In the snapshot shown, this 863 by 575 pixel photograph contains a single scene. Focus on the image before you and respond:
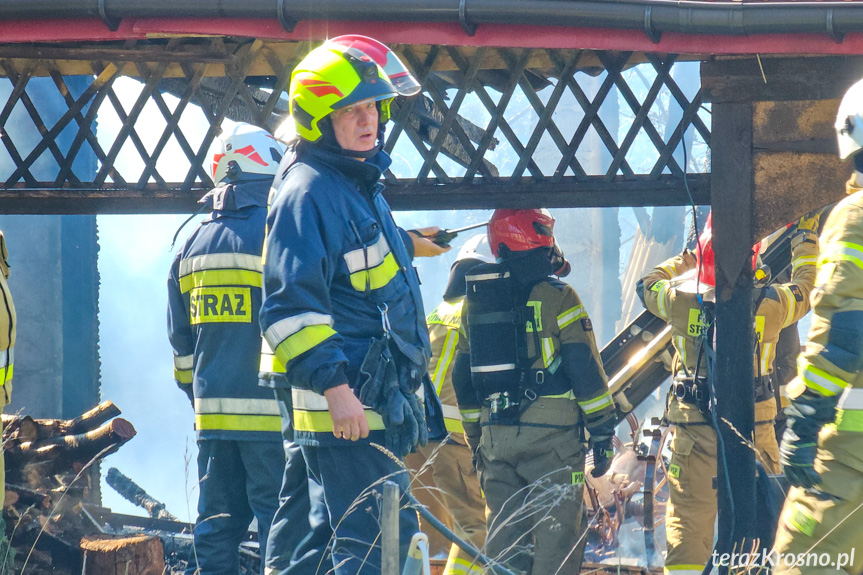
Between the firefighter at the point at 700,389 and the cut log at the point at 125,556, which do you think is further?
the firefighter at the point at 700,389

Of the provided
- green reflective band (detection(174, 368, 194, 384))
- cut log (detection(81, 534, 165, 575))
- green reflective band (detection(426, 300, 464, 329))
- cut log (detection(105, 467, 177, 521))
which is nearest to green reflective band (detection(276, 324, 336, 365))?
green reflective band (detection(174, 368, 194, 384))

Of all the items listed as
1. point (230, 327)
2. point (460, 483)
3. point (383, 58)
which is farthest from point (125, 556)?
point (383, 58)

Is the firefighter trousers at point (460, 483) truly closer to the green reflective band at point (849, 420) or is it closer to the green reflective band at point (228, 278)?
the green reflective band at point (228, 278)

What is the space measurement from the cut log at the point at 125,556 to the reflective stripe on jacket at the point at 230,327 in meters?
1.54

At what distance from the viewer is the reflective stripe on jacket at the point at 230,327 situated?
4.46 m

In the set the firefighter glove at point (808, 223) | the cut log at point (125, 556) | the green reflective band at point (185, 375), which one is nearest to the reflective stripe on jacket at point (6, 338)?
the green reflective band at point (185, 375)

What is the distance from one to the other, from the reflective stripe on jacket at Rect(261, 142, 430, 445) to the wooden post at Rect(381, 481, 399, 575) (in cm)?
55

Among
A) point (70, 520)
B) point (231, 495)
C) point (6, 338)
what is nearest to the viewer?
point (6, 338)

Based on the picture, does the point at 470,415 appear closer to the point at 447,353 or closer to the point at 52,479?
the point at 447,353

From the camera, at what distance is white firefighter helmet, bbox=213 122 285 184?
15.8 feet

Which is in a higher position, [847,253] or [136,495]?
[847,253]

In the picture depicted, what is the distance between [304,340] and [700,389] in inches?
139

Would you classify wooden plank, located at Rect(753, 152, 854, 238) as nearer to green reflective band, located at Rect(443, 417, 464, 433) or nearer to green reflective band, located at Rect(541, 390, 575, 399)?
green reflective band, located at Rect(541, 390, 575, 399)

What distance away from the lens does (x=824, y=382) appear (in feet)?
11.5
